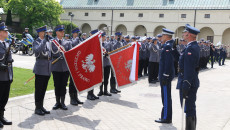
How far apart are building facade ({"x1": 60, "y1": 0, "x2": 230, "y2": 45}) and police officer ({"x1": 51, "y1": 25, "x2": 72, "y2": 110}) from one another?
4452cm

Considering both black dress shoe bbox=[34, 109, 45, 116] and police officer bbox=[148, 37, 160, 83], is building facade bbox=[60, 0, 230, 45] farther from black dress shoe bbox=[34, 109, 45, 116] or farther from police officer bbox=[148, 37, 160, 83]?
black dress shoe bbox=[34, 109, 45, 116]

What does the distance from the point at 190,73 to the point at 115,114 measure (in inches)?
113

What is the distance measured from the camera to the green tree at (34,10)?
54.3 metres

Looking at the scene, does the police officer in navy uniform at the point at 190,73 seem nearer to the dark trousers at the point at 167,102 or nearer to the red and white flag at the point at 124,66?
the dark trousers at the point at 167,102

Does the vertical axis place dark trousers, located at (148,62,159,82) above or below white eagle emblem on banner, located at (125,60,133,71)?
below

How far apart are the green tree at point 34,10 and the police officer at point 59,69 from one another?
49225 mm

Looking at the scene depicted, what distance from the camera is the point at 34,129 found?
6062 mm

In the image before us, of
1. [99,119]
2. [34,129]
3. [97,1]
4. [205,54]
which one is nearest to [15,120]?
[34,129]

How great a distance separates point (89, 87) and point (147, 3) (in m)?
53.4

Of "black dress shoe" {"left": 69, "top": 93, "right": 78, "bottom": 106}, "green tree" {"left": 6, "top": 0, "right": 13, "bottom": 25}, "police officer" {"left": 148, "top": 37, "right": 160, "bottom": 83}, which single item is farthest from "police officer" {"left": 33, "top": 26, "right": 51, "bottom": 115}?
"green tree" {"left": 6, "top": 0, "right": 13, "bottom": 25}

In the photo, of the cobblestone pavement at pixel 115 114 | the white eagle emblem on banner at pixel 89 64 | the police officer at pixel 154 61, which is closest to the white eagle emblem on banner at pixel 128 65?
the cobblestone pavement at pixel 115 114

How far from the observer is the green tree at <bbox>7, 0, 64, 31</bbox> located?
178 ft

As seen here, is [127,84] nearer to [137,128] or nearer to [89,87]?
[89,87]

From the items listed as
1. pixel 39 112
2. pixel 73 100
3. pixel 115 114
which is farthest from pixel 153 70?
pixel 39 112
